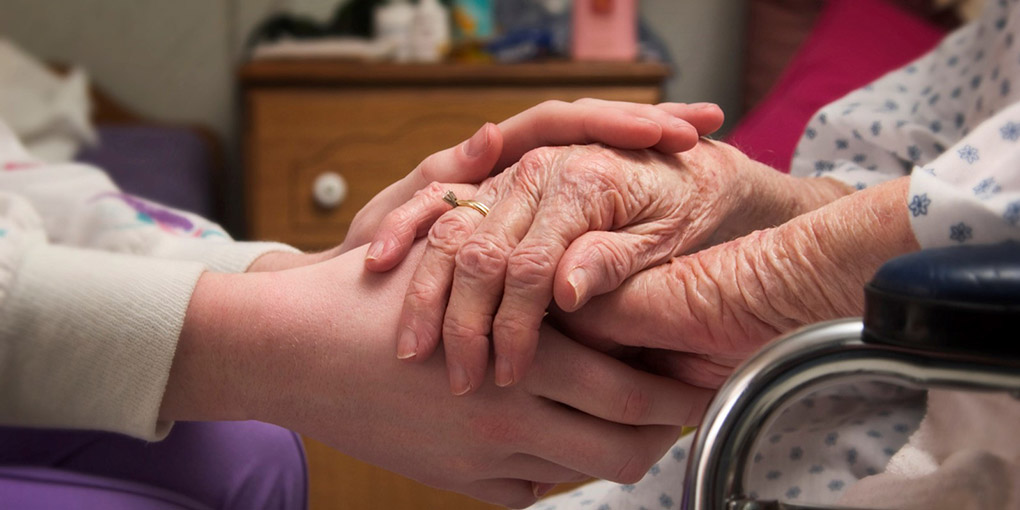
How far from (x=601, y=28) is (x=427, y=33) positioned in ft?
1.09

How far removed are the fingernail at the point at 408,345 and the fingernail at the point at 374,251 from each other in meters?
0.06

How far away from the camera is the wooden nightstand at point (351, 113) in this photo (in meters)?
1.58

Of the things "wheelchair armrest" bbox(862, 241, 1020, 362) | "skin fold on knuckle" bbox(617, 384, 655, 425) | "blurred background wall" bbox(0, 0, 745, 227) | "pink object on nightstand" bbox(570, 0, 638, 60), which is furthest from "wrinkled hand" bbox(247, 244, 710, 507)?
"blurred background wall" bbox(0, 0, 745, 227)

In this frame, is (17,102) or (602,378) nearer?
(602,378)

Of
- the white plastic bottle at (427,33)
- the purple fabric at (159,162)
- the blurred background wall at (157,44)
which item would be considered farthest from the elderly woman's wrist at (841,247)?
the blurred background wall at (157,44)

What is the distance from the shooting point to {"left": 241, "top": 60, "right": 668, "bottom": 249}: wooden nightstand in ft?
5.18

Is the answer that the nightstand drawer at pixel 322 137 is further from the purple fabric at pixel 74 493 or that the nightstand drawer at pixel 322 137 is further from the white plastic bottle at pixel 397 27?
the purple fabric at pixel 74 493

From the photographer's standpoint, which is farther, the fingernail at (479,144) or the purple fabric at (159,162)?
the purple fabric at (159,162)

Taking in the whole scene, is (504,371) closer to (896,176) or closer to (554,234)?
(554,234)

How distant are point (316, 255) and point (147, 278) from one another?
159 mm

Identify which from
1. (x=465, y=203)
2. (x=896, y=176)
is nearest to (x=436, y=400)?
(x=465, y=203)

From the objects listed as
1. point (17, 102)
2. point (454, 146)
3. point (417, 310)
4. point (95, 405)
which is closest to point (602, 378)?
point (417, 310)

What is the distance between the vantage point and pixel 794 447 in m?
0.67

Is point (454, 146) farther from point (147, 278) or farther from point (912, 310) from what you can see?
point (912, 310)
